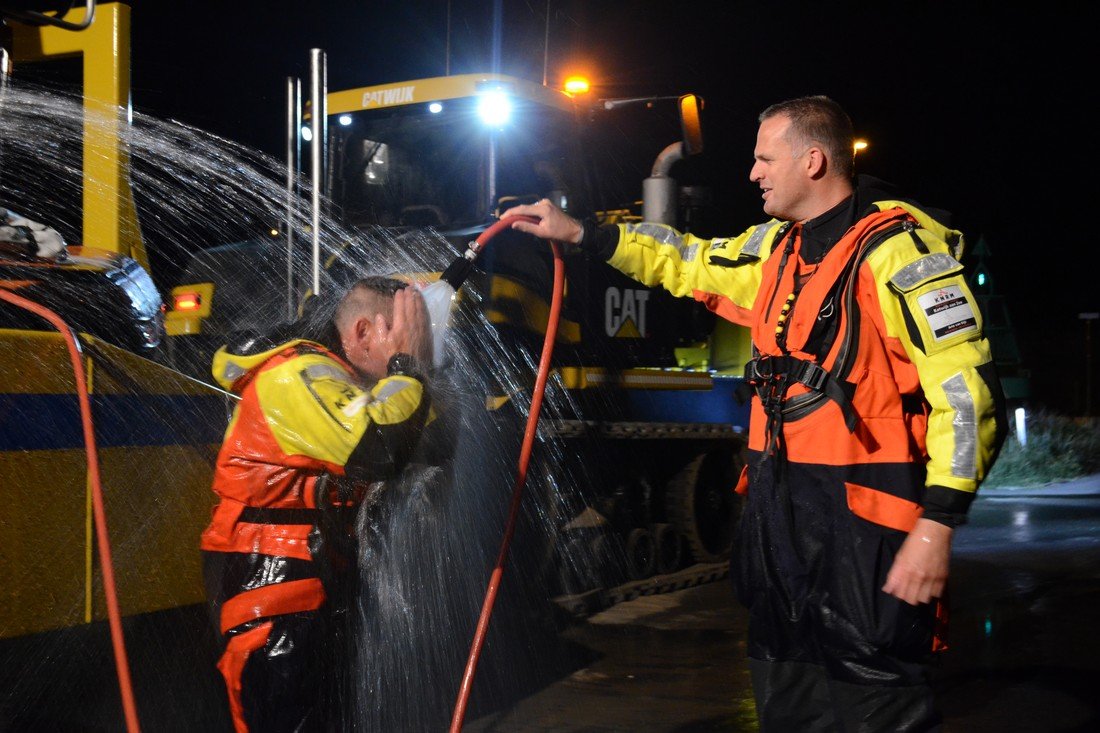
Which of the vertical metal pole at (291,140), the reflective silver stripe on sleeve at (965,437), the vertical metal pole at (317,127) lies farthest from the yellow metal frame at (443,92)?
the reflective silver stripe on sleeve at (965,437)

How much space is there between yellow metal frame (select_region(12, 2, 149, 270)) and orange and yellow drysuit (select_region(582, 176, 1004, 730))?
2658 millimetres

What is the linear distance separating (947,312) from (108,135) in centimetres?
323

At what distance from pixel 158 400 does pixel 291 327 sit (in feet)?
2.30

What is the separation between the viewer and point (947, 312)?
257 centimetres

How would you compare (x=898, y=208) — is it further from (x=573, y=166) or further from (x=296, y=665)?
(x=573, y=166)

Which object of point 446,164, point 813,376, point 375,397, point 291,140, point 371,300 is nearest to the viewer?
point 813,376

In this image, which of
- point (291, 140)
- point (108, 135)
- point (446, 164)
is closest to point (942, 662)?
point (291, 140)

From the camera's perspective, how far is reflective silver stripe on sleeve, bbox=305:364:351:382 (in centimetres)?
304

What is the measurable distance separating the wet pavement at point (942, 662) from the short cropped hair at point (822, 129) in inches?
57.9

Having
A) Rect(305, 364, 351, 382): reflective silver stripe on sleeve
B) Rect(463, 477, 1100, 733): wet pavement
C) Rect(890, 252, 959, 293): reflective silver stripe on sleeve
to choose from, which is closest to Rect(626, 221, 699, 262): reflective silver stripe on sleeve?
Rect(890, 252, 959, 293): reflective silver stripe on sleeve

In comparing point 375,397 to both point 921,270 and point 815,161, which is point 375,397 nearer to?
point 815,161

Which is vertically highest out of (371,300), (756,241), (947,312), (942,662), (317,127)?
(317,127)

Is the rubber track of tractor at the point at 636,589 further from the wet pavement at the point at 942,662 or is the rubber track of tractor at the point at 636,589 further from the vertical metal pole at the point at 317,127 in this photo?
the vertical metal pole at the point at 317,127

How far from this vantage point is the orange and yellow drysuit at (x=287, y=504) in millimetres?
3006
